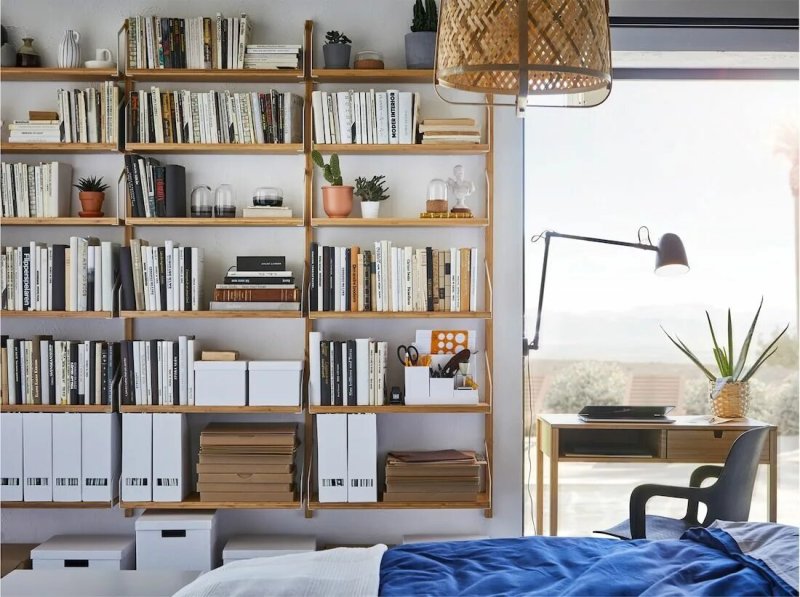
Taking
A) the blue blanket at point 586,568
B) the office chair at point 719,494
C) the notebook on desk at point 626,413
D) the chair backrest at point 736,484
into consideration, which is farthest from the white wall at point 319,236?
the blue blanket at point 586,568

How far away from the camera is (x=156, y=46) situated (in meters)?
3.62

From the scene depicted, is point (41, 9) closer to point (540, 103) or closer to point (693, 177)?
point (540, 103)

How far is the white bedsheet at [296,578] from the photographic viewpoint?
6.95 ft

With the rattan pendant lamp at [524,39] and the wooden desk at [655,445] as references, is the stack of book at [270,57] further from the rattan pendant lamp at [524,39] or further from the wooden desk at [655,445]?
the wooden desk at [655,445]

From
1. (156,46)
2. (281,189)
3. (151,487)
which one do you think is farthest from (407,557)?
→ (156,46)

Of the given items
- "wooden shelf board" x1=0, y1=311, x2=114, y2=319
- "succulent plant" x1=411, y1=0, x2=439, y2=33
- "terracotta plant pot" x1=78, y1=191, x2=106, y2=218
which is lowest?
"wooden shelf board" x1=0, y1=311, x2=114, y2=319

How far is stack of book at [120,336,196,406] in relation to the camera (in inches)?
142

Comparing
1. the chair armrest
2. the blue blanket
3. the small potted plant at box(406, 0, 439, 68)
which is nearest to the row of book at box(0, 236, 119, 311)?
the small potted plant at box(406, 0, 439, 68)

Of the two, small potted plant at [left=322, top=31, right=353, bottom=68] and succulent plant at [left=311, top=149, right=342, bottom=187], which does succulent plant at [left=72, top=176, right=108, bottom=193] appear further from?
small potted plant at [left=322, top=31, right=353, bottom=68]

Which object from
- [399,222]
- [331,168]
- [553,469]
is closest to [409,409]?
[553,469]

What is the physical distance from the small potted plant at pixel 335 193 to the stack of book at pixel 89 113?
2.88 feet

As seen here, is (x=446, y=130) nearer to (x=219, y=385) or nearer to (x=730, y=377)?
(x=219, y=385)

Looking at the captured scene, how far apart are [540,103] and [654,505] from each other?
2742 millimetres

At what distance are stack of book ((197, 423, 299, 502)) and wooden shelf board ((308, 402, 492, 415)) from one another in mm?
182
